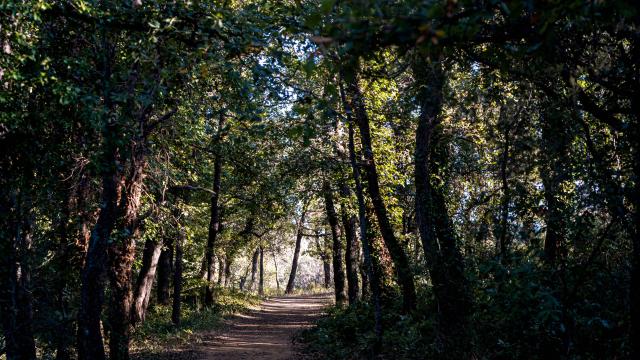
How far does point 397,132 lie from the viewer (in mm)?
14633

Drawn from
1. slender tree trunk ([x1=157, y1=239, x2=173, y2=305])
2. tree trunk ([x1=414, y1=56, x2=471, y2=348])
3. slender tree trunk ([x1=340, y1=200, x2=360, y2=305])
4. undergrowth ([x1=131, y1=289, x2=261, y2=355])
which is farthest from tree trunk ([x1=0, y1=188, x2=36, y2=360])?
slender tree trunk ([x1=157, y1=239, x2=173, y2=305])

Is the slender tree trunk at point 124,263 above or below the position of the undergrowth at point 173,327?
above

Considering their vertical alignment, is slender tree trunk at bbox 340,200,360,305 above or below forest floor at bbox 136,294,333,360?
above

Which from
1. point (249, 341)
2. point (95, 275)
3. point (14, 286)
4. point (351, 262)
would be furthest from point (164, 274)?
point (95, 275)

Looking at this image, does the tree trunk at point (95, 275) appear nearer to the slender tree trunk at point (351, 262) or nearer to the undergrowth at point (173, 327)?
the undergrowth at point (173, 327)

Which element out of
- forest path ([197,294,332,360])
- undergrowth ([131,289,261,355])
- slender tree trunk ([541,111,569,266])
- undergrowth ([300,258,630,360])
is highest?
slender tree trunk ([541,111,569,266])

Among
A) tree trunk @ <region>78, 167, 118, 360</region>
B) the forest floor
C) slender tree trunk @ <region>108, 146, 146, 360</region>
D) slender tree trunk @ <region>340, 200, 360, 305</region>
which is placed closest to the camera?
tree trunk @ <region>78, 167, 118, 360</region>

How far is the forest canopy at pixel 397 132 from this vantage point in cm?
477

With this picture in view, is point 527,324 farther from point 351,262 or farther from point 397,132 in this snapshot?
point 351,262

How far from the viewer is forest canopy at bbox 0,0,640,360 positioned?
4.77 m

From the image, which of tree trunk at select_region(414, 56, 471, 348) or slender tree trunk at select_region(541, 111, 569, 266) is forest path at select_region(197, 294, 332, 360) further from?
slender tree trunk at select_region(541, 111, 569, 266)

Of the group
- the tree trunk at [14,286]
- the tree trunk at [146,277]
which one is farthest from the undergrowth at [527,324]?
the tree trunk at [146,277]

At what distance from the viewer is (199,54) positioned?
243 inches

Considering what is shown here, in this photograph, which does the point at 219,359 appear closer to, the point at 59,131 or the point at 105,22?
the point at 59,131
